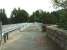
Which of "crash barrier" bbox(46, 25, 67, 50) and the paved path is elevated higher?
"crash barrier" bbox(46, 25, 67, 50)

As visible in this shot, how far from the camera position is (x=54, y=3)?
66.4ft

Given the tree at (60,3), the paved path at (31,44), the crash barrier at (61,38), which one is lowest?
the paved path at (31,44)

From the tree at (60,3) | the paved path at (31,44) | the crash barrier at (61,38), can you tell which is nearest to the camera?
the crash barrier at (61,38)

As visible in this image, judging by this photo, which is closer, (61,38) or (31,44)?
(61,38)

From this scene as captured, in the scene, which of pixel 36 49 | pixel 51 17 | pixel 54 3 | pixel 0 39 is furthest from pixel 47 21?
pixel 36 49

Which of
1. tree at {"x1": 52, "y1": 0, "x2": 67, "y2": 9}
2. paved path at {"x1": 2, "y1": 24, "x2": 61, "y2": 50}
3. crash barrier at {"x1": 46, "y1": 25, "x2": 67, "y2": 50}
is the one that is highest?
tree at {"x1": 52, "y1": 0, "x2": 67, "y2": 9}

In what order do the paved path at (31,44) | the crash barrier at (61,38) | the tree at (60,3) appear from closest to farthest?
the crash barrier at (61,38), the paved path at (31,44), the tree at (60,3)

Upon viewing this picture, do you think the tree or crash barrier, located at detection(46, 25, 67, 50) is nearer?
crash barrier, located at detection(46, 25, 67, 50)

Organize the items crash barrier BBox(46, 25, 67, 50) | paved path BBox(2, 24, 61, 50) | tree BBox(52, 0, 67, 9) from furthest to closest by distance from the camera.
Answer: tree BBox(52, 0, 67, 9) → paved path BBox(2, 24, 61, 50) → crash barrier BBox(46, 25, 67, 50)

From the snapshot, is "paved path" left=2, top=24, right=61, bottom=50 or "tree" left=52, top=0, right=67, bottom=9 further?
"tree" left=52, top=0, right=67, bottom=9

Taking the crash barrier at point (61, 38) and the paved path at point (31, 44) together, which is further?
the paved path at point (31, 44)

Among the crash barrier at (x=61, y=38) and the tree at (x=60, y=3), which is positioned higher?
the tree at (x=60, y=3)

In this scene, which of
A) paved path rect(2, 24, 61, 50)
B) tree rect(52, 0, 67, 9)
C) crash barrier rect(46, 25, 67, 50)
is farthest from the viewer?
tree rect(52, 0, 67, 9)

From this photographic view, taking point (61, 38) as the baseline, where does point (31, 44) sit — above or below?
below
